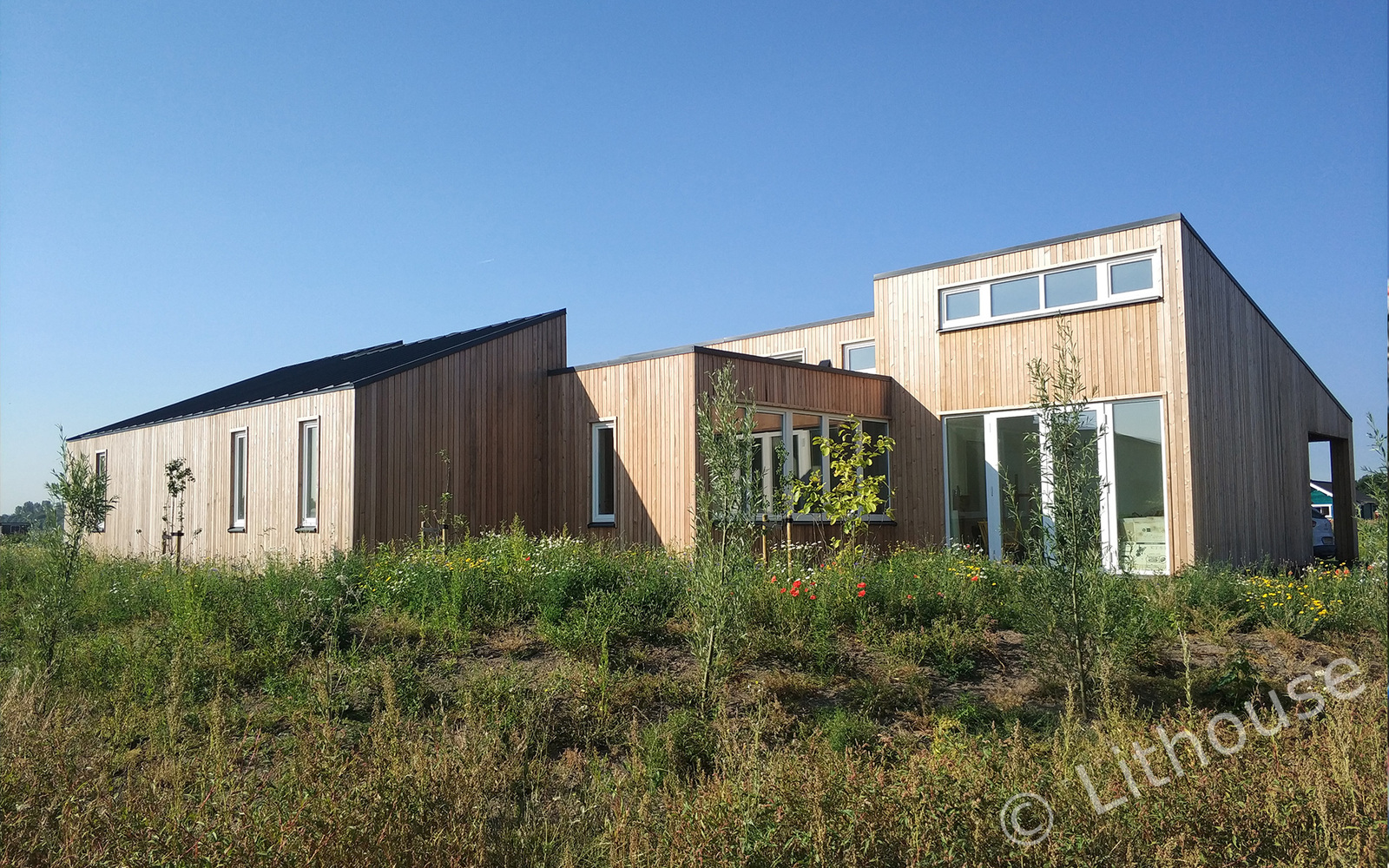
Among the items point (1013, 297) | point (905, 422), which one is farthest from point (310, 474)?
point (1013, 297)

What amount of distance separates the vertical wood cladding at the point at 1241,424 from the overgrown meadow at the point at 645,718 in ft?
10.0

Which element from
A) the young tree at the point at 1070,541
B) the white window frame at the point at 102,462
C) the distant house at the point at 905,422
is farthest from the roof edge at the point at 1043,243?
the white window frame at the point at 102,462

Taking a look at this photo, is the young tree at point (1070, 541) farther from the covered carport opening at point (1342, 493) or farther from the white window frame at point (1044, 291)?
the covered carport opening at point (1342, 493)

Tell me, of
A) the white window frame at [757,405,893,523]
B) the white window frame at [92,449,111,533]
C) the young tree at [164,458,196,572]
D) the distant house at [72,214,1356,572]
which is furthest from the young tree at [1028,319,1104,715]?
the white window frame at [92,449,111,533]

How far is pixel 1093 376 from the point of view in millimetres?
12867

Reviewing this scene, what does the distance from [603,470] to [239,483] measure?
6413 mm

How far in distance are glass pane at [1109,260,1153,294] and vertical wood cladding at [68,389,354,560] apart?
10.3m

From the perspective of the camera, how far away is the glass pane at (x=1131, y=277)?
12.5m

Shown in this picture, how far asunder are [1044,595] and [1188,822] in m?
2.07

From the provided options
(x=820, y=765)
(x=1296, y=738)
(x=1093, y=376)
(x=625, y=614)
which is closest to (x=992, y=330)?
(x=1093, y=376)

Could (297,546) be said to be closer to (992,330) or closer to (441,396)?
(441,396)

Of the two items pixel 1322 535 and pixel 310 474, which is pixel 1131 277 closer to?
pixel 310 474

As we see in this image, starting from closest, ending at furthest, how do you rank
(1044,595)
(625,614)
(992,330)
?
(1044,595) → (625,614) → (992,330)
